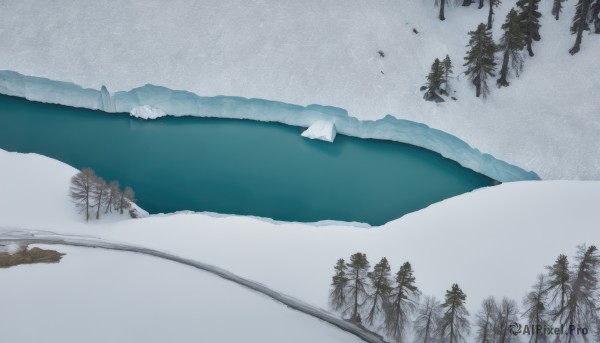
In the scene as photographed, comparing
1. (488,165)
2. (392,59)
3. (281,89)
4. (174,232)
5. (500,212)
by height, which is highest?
(392,59)

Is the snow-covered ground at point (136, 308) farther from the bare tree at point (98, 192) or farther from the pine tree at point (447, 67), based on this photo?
the pine tree at point (447, 67)

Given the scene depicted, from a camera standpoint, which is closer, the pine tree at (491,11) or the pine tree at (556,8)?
the pine tree at (556,8)

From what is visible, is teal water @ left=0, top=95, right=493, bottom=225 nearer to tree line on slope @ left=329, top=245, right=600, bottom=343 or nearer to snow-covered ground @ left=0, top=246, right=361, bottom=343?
snow-covered ground @ left=0, top=246, right=361, bottom=343

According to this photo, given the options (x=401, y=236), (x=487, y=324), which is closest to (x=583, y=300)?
(x=487, y=324)

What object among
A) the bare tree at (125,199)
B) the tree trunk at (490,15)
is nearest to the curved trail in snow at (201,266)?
the bare tree at (125,199)

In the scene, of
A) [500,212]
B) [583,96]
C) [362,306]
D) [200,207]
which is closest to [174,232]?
[200,207]

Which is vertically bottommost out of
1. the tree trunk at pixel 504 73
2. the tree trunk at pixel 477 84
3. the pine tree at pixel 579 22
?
the tree trunk at pixel 477 84

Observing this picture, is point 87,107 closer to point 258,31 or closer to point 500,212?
point 258,31
